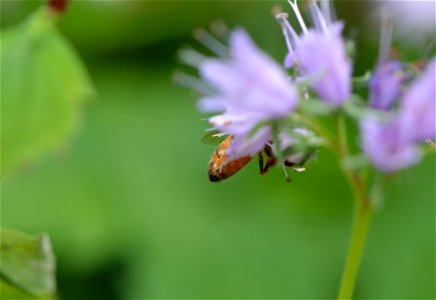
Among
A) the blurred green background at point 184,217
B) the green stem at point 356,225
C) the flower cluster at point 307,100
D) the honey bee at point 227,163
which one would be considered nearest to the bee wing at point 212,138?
the honey bee at point 227,163

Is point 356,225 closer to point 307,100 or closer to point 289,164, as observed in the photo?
point 307,100

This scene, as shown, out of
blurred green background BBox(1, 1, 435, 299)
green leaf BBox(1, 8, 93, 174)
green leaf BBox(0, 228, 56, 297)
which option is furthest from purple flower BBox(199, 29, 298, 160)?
blurred green background BBox(1, 1, 435, 299)

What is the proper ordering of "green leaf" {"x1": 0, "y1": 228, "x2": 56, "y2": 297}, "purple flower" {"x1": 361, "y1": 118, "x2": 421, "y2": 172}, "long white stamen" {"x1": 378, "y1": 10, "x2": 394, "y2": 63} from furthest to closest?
"green leaf" {"x1": 0, "y1": 228, "x2": 56, "y2": 297}, "long white stamen" {"x1": 378, "y1": 10, "x2": 394, "y2": 63}, "purple flower" {"x1": 361, "y1": 118, "x2": 421, "y2": 172}

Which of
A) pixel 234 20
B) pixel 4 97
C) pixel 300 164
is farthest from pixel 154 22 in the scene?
pixel 300 164

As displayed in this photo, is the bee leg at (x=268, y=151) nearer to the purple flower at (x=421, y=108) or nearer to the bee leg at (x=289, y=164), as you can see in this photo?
the bee leg at (x=289, y=164)

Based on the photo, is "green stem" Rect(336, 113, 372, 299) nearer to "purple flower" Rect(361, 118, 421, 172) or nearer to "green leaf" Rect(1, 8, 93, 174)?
"purple flower" Rect(361, 118, 421, 172)

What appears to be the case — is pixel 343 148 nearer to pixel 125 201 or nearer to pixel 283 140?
pixel 283 140

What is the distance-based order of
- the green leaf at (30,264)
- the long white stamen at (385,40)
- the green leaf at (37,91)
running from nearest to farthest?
the long white stamen at (385,40) < the green leaf at (30,264) < the green leaf at (37,91)

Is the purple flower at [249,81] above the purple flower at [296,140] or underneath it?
above
